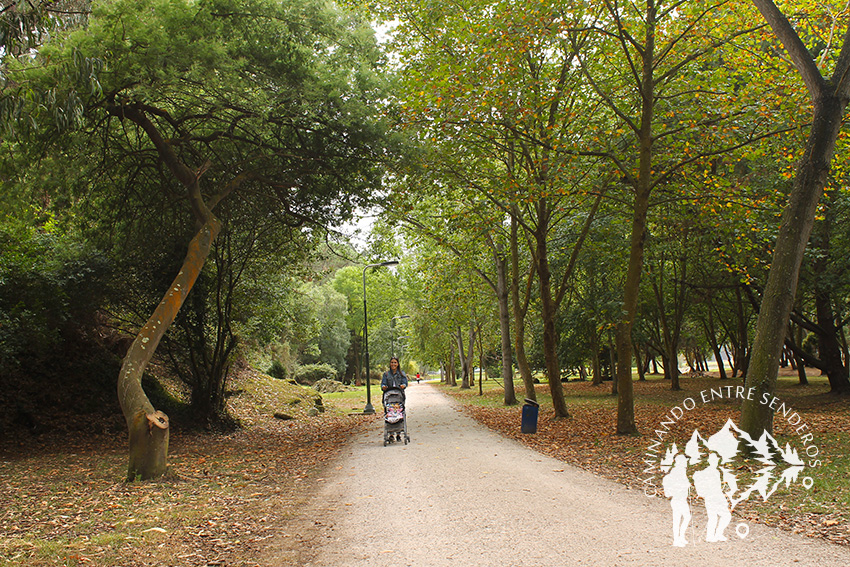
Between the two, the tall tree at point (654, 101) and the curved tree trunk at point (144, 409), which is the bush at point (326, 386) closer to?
the curved tree trunk at point (144, 409)

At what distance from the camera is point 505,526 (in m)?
5.37

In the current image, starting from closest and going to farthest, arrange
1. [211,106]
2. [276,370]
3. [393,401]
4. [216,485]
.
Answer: [216,485] → [211,106] → [393,401] → [276,370]

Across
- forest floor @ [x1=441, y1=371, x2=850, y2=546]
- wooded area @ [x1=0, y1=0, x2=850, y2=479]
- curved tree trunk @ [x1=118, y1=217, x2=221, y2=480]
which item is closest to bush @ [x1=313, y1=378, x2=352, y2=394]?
forest floor @ [x1=441, y1=371, x2=850, y2=546]

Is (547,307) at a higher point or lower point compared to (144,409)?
higher

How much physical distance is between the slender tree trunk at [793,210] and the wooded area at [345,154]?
1.3 inches

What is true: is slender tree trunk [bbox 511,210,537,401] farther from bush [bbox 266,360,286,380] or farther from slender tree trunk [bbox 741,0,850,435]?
bush [bbox 266,360,286,380]

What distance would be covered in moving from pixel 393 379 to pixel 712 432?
6923 mm

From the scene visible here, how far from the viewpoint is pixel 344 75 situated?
35.6 feet

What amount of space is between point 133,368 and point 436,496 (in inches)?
221

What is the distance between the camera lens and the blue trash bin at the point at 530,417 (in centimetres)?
1262

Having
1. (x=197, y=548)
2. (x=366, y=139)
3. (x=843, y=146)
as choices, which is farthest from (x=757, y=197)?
(x=197, y=548)

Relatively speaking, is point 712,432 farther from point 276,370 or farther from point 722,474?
point 276,370

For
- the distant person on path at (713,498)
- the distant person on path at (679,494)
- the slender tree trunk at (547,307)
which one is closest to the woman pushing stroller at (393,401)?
the slender tree trunk at (547,307)

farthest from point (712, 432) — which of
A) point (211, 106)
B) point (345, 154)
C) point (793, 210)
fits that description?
point (211, 106)
